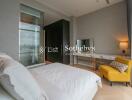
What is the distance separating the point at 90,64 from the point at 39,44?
2693 mm

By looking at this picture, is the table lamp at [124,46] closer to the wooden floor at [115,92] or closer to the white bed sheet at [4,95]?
the wooden floor at [115,92]

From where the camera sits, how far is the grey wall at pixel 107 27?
13.8 ft

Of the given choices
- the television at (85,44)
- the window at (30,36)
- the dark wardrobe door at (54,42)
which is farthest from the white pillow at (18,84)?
the dark wardrobe door at (54,42)

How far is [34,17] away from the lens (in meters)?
4.23

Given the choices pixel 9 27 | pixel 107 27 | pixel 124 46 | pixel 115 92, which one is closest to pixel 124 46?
pixel 124 46

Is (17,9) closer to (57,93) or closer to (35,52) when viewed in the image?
(35,52)

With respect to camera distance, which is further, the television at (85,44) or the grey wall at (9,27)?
the television at (85,44)

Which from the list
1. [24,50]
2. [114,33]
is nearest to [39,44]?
[24,50]

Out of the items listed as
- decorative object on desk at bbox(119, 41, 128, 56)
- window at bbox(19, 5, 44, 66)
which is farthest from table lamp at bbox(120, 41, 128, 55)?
window at bbox(19, 5, 44, 66)

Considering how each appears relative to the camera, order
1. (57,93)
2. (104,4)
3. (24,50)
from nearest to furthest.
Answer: (57,93)
(24,50)
(104,4)

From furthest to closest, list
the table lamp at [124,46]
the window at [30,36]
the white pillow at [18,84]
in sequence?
the table lamp at [124,46]
the window at [30,36]
the white pillow at [18,84]

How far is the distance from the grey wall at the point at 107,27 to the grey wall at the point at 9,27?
3.49 metres

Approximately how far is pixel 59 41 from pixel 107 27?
2.78 m

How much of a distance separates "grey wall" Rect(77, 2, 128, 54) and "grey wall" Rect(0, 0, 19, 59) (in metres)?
3.49
